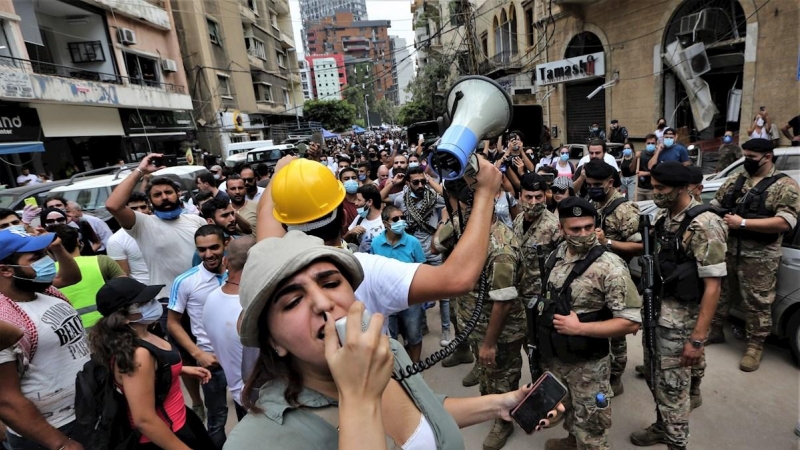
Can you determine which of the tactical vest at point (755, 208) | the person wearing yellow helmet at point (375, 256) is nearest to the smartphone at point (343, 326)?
the person wearing yellow helmet at point (375, 256)

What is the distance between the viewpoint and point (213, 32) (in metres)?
25.6

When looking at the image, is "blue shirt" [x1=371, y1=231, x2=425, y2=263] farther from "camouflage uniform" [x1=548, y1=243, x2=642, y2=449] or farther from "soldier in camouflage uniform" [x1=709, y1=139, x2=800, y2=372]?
"soldier in camouflage uniform" [x1=709, y1=139, x2=800, y2=372]

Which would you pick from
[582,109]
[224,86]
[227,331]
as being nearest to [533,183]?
[227,331]

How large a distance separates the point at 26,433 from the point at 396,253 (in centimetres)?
275

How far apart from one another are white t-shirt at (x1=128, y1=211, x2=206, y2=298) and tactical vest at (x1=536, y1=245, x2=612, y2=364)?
316cm

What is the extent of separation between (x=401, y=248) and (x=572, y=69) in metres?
15.3

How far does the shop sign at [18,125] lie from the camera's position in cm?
1157

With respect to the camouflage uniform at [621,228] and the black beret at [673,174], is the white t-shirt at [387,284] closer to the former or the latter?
the black beret at [673,174]

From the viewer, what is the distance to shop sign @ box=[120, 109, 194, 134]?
17219 mm

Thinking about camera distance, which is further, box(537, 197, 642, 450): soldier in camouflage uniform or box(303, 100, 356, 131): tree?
box(303, 100, 356, 131): tree

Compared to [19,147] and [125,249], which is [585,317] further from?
[19,147]

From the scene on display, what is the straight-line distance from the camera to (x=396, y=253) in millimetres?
3943

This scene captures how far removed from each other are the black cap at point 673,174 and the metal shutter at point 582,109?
583 inches

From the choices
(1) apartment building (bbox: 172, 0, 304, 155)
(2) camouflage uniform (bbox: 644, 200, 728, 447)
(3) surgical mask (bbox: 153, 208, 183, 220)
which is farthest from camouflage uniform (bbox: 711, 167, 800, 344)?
(1) apartment building (bbox: 172, 0, 304, 155)
